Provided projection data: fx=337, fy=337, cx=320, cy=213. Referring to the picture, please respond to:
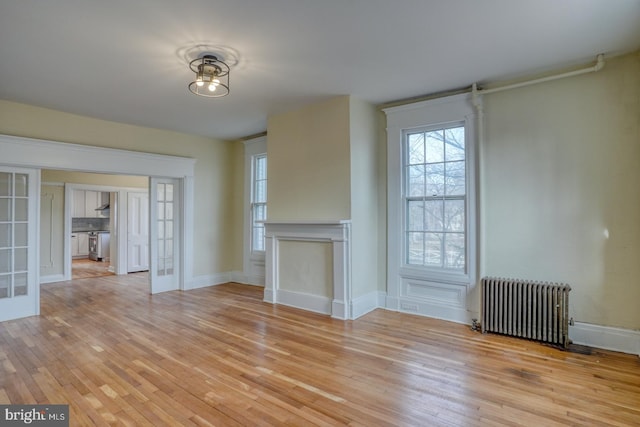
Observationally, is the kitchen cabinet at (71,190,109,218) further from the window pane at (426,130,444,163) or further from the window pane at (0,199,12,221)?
the window pane at (426,130,444,163)

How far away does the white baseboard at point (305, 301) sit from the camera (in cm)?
436

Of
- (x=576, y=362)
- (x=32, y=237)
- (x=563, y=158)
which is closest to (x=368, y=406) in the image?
(x=576, y=362)

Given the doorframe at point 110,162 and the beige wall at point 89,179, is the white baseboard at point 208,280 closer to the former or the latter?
the doorframe at point 110,162

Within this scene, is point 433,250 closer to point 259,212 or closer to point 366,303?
point 366,303

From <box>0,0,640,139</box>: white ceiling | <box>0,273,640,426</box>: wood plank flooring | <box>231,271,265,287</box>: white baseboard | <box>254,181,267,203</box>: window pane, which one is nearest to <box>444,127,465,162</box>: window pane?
<box>0,0,640,139</box>: white ceiling

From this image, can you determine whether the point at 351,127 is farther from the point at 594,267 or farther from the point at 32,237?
the point at 32,237

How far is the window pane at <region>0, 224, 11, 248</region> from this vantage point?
4.32 metres

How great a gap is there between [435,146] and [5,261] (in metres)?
5.69

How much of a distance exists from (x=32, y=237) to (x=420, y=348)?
5.05 metres

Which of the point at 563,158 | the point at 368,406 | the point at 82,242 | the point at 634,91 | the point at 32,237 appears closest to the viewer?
the point at 368,406

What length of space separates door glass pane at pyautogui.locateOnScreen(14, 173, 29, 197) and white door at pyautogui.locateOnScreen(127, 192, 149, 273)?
139 inches

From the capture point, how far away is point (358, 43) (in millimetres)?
2906

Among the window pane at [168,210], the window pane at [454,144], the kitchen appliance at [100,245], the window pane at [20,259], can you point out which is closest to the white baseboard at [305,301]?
the window pane at [454,144]

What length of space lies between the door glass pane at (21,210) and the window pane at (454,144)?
17.9 feet
